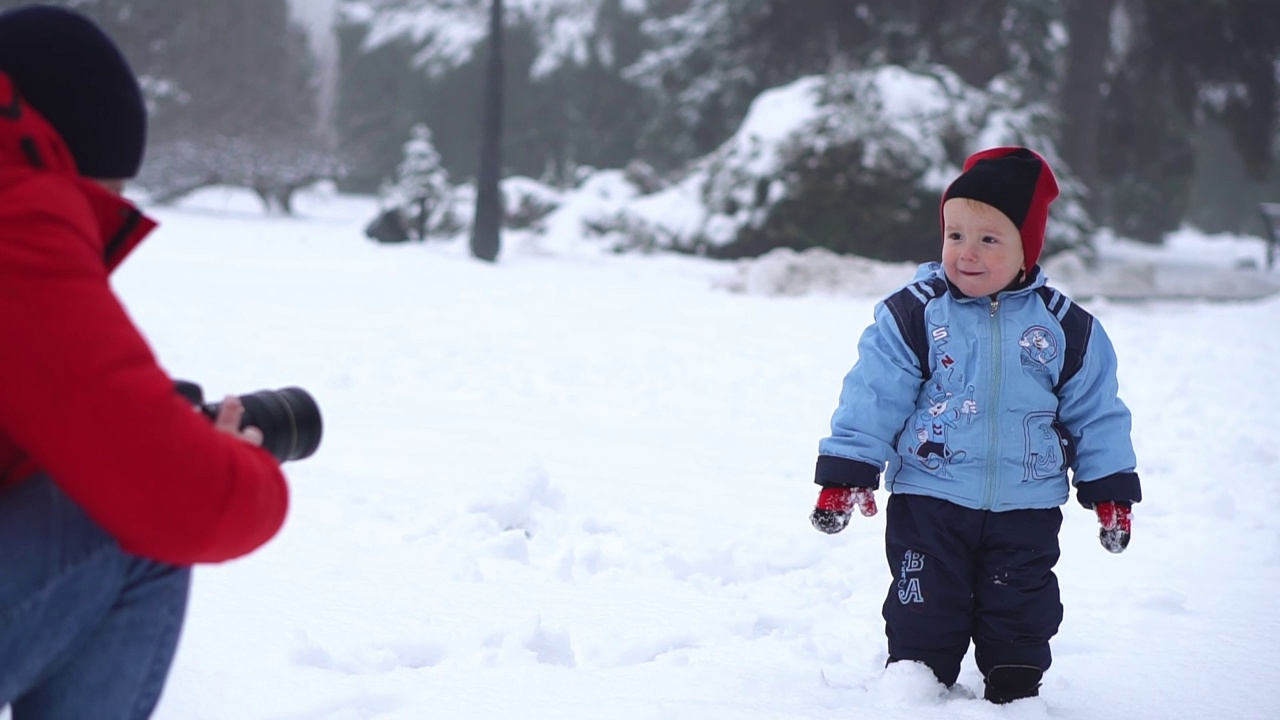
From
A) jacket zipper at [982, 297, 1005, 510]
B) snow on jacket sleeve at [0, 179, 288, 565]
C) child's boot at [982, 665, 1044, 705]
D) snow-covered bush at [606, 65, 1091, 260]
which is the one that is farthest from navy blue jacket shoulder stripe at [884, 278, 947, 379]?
snow-covered bush at [606, 65, 1091, 260]

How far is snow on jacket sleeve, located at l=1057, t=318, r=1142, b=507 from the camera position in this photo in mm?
2250

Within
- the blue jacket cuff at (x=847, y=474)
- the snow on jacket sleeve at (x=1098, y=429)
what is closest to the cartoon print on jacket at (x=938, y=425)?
the blue jacket cuff at (x=847, y=474)

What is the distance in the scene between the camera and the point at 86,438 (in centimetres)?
105

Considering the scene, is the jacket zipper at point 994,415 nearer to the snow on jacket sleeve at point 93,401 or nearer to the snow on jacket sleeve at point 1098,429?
the snow on jacket sleeve at point 1098,429

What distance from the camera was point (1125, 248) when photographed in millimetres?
22172

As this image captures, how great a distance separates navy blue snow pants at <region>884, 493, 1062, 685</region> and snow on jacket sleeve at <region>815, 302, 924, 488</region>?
16 centimetres

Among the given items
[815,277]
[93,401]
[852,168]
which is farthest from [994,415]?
[852,168]

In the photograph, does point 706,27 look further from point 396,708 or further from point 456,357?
point 396,708

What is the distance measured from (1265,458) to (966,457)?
3029 millimetres

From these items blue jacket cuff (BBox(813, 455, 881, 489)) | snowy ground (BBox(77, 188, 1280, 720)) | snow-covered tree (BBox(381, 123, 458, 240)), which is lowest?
snow-covered tree (BBox(381, 123, 458, 240))

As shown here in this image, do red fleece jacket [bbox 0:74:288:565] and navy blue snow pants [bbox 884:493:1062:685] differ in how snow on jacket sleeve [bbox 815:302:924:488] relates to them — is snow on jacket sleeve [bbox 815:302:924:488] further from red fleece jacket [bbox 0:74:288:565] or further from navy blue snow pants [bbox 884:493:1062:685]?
red fleece jacket [bbox 0:74:288:565]

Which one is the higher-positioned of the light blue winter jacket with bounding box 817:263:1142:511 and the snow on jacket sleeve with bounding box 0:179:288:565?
the snow on jacket sleeve with bounding box 0:179:288:565

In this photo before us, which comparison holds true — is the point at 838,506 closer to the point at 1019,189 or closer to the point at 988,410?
the point at 988,410

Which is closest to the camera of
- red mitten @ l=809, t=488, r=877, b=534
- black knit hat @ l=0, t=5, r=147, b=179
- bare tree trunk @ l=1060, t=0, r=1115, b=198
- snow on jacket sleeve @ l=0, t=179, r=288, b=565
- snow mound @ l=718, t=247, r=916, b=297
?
snow on jacket sleeve @ l=0, t=179, r=288, b=565
